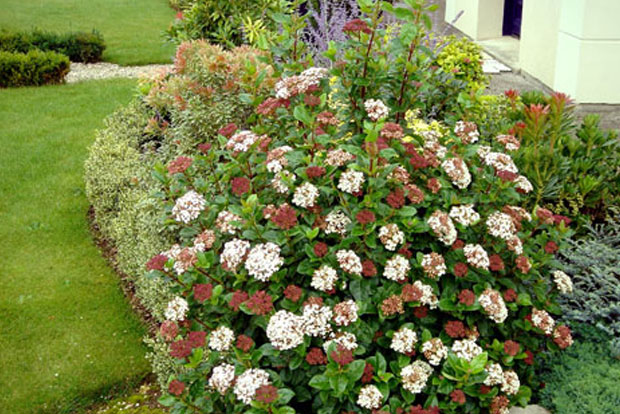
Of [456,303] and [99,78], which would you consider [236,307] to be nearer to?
[456,303]

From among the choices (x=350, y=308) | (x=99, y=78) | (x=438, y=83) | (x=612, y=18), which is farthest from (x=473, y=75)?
(x=99, y=78)

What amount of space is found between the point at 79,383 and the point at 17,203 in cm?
289

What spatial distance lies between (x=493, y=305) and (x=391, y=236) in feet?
1.49

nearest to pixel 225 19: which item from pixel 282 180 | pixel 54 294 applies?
pixel 54 294

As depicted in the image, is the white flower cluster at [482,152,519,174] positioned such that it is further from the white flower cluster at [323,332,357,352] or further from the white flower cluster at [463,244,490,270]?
the white flower cluster at [323,332,357,352]

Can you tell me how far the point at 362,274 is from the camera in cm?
244

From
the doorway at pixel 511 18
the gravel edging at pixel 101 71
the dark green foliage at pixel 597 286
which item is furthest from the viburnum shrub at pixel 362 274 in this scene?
the gravel edging at pixel 101 71

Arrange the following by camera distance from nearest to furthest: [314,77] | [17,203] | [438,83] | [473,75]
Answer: [314,77], [438,83], [473,75], [17,203]

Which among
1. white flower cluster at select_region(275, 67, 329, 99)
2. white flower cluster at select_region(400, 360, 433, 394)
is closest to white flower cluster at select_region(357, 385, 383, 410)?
white flower cluster at select_region(400, 360, 433, 394)

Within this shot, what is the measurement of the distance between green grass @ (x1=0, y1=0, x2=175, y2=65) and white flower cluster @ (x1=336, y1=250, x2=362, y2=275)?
400 inches

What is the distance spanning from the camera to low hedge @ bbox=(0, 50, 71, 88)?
10039 mm

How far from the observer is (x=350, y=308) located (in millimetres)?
2268

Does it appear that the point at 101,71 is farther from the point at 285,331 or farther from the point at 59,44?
the point at 285,331

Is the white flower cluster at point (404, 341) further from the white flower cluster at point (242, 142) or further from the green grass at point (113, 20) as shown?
the green grass at point (113, 20)
